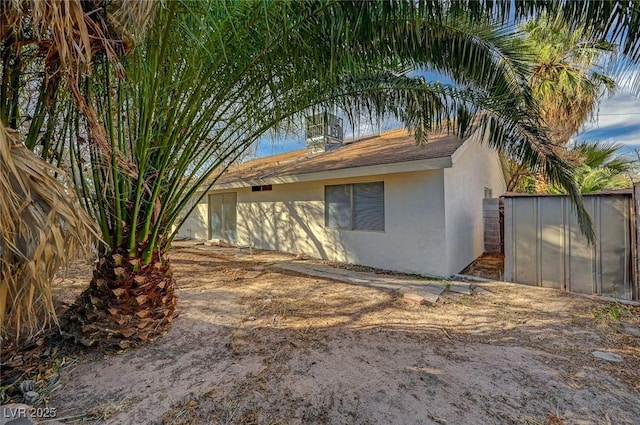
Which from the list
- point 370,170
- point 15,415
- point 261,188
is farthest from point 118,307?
point 261,188

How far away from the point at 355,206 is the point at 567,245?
4.71m

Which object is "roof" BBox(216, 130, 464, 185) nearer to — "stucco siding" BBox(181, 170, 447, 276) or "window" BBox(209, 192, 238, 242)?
"stucco siding" BBox(181, 170, 447, 276)

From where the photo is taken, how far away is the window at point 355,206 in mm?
7587

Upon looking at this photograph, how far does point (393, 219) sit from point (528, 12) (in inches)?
210

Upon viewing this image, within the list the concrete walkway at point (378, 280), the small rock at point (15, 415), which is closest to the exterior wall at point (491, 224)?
the concrete walkway at point (378, 280)

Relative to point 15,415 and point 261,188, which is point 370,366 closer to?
point 15,415

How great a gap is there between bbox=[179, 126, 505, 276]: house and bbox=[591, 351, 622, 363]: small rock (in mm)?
3260

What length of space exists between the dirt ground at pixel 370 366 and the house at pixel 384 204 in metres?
2.13

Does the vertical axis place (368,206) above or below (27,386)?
above

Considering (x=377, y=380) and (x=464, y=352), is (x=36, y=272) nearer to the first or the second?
(x=377, y=380)

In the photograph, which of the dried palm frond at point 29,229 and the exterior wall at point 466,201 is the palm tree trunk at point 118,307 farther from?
the exterior wall at point 466,201

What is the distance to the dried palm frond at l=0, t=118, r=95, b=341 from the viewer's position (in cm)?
164

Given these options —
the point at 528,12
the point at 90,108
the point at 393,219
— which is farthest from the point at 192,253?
the point at 528,12

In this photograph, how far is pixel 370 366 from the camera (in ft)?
10.2
